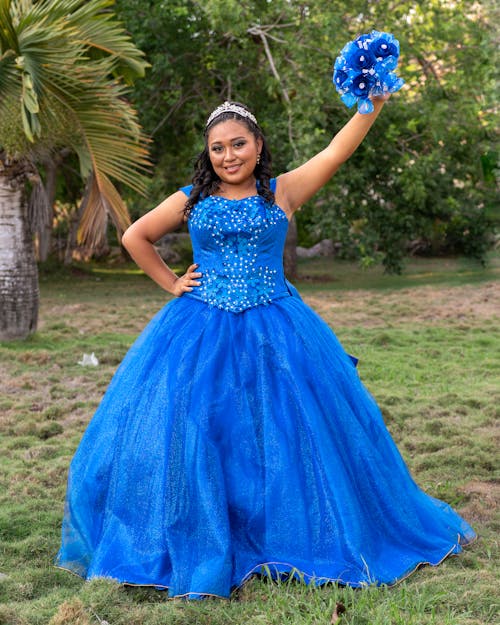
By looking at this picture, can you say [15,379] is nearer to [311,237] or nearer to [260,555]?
[260,555]

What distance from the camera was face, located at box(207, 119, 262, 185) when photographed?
3449 mm

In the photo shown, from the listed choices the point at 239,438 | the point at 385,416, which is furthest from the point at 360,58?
the point at 385,416

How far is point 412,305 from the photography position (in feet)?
40.0

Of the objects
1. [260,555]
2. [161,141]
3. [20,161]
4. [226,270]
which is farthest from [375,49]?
[161,141]

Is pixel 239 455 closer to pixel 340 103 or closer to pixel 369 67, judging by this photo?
pixel 369 67

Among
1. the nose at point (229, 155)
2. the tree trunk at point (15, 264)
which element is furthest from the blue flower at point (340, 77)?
the tree trunk at point (15, 264)

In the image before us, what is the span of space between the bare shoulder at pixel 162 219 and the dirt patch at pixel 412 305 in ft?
23.3

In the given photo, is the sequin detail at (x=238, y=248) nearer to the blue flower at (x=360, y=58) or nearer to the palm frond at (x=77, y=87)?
the blue flower at (x=360, y=58)

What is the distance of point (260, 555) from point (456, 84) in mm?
10784

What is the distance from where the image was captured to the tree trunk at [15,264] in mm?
A: 8773

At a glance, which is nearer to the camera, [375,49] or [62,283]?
[375,49]

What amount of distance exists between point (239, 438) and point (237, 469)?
0.11m

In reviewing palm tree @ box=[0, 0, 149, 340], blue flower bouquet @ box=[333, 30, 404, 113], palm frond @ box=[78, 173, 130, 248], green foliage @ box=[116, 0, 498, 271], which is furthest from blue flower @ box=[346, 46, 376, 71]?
green foliage @ box=[116, 0, 498, 271]

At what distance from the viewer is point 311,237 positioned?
22.1 meters
